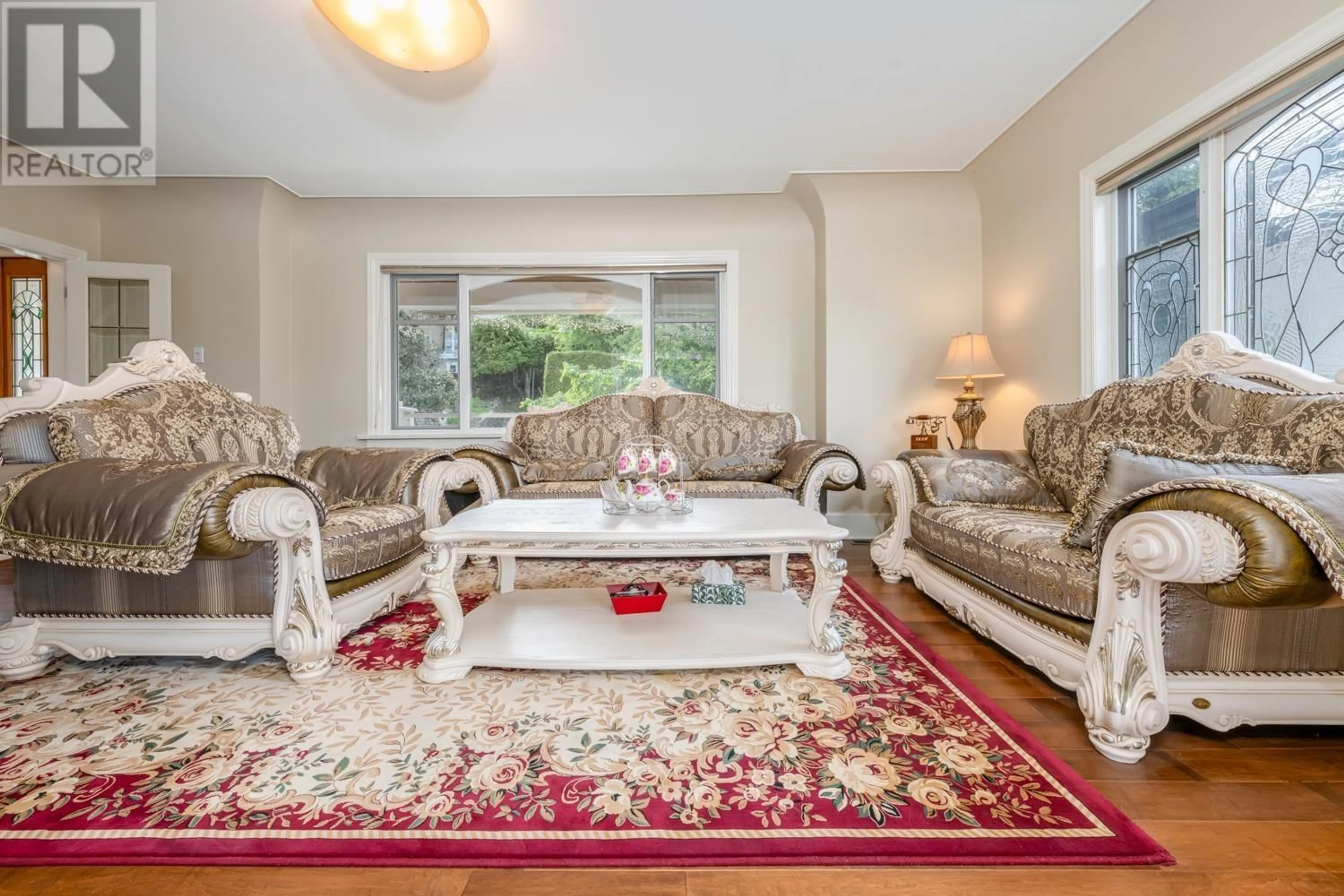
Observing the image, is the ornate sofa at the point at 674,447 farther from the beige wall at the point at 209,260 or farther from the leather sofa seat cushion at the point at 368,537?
the beige wall at the point at 209,260

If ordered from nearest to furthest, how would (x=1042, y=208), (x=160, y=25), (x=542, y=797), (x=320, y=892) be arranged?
(x=320, y=892) → (x=542, y=797) → (x=160, y=25) → (x=1042, y=208)

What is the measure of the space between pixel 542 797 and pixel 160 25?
11.4 ft

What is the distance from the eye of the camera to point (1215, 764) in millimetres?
1250

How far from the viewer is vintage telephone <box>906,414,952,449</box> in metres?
3.57

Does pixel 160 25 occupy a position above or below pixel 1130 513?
above

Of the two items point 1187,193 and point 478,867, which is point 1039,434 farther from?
point 478,867

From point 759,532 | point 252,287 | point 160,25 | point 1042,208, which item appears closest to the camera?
point 759,532

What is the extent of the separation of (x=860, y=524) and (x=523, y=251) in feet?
10.7

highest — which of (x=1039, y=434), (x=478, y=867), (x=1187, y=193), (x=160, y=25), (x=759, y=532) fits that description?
(x=160, y=25)

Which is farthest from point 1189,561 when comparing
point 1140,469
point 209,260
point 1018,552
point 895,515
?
point 209,260

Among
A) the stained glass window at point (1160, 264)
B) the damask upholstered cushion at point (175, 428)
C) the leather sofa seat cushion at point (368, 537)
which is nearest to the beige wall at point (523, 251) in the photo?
the stained glass window at point (1160, 264)

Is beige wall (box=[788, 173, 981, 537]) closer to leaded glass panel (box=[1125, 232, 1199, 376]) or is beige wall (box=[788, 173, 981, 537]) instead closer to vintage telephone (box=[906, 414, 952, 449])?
vintage telephone (box=[906, 414, 952, 449])

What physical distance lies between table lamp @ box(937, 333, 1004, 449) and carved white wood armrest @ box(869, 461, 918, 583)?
3.62ft

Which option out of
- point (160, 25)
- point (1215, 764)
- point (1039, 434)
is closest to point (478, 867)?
point (1215, 764)
